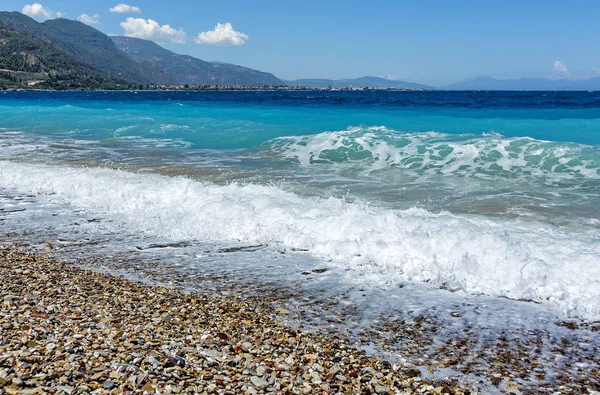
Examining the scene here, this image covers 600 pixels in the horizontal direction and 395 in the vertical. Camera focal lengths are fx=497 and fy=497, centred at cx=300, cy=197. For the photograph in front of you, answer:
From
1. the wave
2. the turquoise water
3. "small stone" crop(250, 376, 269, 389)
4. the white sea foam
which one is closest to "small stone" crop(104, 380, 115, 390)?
"small stone" crop(250, 376, 269, 389)

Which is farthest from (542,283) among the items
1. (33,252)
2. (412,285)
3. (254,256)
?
(33,252)

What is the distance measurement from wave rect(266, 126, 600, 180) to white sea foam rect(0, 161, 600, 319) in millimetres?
7278

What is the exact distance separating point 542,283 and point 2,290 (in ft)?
21.5

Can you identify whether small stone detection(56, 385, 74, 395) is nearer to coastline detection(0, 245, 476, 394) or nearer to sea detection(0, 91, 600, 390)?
coastline detection(0, 245, 476, 394)

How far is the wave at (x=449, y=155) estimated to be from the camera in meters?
16.6

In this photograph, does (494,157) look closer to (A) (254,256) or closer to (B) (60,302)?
(A) (254,256)

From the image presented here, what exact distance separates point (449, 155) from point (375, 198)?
841 cm

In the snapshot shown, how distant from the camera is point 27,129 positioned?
32.8 meters

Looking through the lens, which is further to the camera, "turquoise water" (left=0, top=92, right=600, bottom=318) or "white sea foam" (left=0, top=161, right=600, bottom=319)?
"turquoise water" (left=0, top=92, right=600, bottom=318)

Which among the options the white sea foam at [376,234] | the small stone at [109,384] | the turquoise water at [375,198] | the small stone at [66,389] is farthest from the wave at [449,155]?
the small stone at [66,389]

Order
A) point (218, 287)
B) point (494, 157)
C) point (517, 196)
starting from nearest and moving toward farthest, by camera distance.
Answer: point (218, 287), point (517, 196), point (494, 157)

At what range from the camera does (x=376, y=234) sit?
321 inches

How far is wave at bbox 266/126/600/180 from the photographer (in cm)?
1659

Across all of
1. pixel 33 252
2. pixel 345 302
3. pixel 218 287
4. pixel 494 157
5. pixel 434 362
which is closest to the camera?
pixel 434 362
